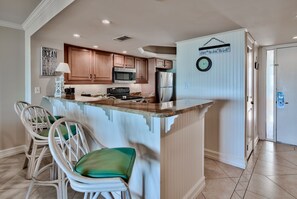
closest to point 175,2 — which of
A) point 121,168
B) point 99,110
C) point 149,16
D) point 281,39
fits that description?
point 149,16

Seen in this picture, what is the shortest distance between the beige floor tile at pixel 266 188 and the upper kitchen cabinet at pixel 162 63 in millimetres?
4068

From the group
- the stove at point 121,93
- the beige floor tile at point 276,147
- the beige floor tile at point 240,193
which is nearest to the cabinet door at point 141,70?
the stove at point 121,93

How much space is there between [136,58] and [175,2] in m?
3.57

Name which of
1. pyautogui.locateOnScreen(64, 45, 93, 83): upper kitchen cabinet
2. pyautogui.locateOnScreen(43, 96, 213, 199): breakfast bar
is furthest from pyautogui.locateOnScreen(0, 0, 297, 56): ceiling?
pyautogui.locateOnScreen(43, 96, 213, 199): breakfast bar

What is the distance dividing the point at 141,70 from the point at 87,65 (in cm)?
186

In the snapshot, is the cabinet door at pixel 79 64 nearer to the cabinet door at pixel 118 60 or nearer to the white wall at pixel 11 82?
the cabinet door at pixel 118 60

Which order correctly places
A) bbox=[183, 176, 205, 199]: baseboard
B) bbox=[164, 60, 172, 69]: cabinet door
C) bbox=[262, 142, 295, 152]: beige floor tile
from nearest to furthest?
bbox=[183, 176, 205, 199]: baseboard, bbox=[262, 142, 295, 152]: beige floor tile, bbox=[164, 60, 172, 69]: cabinet door

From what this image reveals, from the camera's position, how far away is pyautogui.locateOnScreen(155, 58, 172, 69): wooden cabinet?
224 inches

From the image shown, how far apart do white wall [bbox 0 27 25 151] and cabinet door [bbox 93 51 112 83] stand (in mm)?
1491

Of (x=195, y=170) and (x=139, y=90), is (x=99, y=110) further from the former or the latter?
(x=139, y=90)

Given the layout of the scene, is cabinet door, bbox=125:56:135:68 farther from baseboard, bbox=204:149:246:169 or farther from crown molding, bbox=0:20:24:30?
baseboard, bbox=204:149:246:169

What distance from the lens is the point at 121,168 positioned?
46.3 inches

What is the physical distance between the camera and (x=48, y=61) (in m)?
3.36

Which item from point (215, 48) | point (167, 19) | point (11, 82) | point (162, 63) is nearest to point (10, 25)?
point (11, 82)
